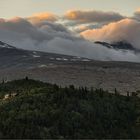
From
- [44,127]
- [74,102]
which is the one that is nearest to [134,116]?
[74,102]

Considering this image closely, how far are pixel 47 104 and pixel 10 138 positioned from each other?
132 feet

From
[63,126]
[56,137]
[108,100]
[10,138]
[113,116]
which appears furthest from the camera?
[108,100]

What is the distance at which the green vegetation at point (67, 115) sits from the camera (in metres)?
159

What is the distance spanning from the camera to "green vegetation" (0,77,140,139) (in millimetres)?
158750

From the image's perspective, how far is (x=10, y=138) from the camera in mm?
142625

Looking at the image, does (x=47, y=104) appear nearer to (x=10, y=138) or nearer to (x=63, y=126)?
(x=63, y=126)

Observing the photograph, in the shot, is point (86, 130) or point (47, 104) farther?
point (47, 104)

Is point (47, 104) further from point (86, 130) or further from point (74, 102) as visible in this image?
point (86, 130)

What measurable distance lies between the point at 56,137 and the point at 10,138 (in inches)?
620

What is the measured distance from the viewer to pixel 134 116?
184 metres

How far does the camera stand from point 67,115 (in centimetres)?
17262

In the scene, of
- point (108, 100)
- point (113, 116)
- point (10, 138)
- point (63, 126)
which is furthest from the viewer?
point (108, 100)

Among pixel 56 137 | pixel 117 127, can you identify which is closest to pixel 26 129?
pixel 56 137

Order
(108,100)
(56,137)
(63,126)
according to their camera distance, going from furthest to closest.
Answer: (108,100) → (63,126) → (56,137)
